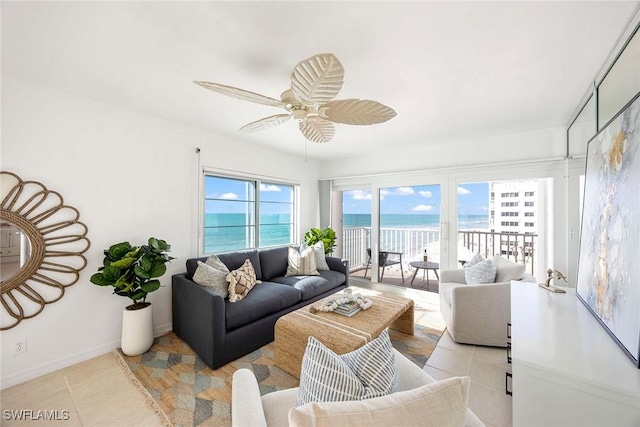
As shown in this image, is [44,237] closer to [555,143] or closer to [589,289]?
[589,289]

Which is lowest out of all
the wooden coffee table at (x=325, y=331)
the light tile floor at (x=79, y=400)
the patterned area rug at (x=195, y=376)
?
the light tile floor at (x=79, y=400)

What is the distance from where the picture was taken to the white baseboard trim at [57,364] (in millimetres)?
2029

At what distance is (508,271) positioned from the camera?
2.79 meters

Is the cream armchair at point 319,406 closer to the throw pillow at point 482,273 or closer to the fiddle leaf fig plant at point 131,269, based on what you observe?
the fiddle leaf fig plant at point 131,269

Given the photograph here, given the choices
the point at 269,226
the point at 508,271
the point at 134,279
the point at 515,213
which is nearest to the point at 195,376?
the point at 134,279

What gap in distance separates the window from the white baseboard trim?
1.37 metres

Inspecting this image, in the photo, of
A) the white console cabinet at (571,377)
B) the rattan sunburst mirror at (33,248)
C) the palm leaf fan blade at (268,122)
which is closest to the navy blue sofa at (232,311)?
the rattan sunburst mirror at (33,248)

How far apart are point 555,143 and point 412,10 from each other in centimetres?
296

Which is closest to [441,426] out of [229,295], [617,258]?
[617,258]

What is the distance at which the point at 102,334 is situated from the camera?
8.17 feet

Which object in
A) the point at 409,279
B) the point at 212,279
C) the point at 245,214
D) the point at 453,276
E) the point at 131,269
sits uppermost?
the point at 245,214

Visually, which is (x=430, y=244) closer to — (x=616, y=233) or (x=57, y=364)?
(x=616, y=233)

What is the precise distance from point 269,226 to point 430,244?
276cm

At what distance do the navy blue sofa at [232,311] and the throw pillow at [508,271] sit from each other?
2074 mm
